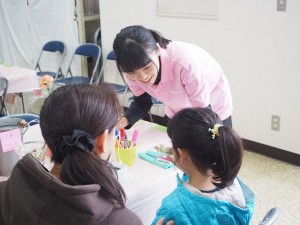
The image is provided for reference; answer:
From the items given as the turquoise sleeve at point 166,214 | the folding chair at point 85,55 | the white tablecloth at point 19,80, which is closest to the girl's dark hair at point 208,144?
the turquoise sleeve at point 166,214

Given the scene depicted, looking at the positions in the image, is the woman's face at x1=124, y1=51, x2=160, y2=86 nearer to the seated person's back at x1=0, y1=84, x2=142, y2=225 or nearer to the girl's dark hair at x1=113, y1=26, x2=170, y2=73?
the girl's dark hair at x1=113, y1=26, x2=170, y2=73

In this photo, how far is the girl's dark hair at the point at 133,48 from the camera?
1352 mm

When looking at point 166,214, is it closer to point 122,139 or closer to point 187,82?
point 122,139

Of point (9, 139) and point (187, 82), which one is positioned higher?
point (187, 82)

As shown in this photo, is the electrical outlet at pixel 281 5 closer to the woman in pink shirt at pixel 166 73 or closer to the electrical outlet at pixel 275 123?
the electrical outlet at pixel 275 123

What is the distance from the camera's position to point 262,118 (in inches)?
111

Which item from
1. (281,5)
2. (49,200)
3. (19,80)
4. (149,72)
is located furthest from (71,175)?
(19,80)

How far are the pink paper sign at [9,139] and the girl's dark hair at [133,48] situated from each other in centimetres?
46

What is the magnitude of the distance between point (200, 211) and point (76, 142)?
1.41ft

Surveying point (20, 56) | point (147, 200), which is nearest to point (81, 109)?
point (147, 200)

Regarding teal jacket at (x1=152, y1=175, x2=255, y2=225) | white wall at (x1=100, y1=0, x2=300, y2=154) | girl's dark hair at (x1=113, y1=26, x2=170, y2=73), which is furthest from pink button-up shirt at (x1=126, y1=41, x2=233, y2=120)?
white wall at (x1=100, y1=0, x2=300, y2=154)

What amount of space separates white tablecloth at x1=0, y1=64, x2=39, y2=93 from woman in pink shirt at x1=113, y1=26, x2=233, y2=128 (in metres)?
1.57

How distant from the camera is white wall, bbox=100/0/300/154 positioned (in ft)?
8.36

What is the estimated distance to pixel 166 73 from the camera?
1.51 m
